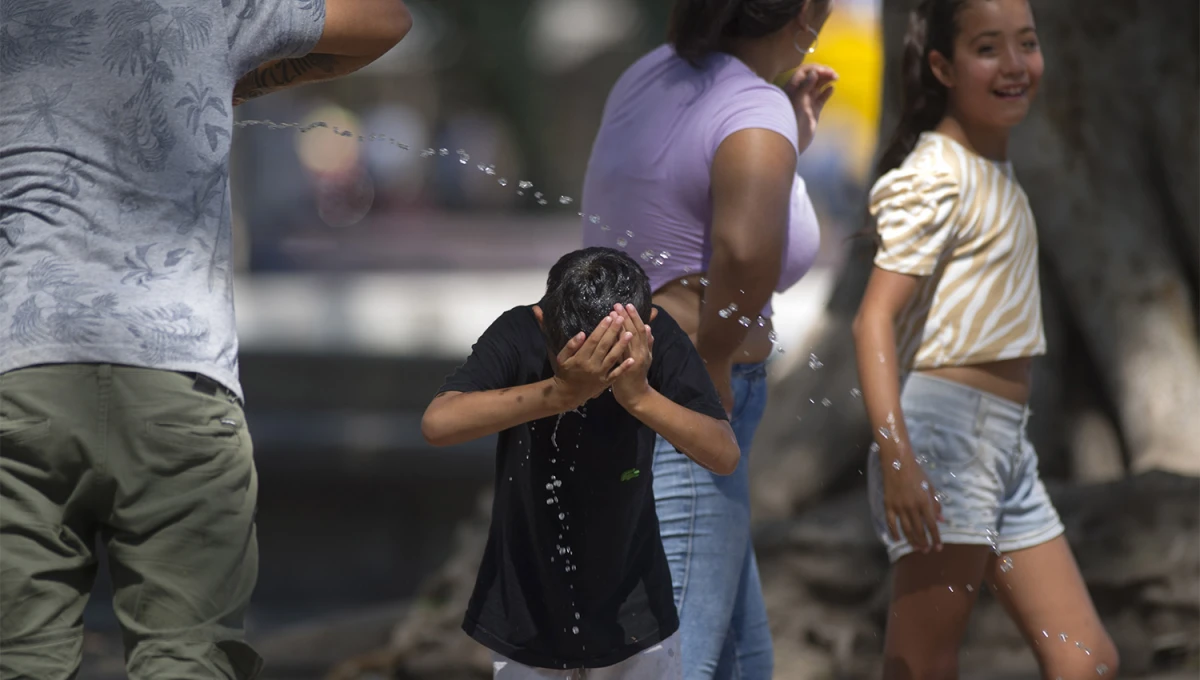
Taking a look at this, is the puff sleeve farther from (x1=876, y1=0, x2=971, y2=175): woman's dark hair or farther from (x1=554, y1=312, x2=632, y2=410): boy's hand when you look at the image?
(x1=554, y1=312, x2=632, y2=410): boy's hand

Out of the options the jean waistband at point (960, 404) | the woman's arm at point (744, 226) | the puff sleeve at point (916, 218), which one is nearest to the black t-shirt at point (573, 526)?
the woman's arm at point (744, 226)

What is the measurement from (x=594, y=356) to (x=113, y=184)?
78cm

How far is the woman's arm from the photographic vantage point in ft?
9.22

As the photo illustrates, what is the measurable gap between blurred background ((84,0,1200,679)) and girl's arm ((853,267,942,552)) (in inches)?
30.0

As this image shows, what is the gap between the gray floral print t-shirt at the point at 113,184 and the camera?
88.5 inches

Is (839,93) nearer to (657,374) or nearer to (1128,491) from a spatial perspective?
(1128,491)

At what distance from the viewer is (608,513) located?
101 inches

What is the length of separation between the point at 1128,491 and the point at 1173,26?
1782mm

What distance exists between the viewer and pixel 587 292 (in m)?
2.45

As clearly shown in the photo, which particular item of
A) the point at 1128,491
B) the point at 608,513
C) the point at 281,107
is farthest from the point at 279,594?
the point at 281,107

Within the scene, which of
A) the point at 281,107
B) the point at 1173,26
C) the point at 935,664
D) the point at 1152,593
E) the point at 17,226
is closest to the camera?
the point at 17,226

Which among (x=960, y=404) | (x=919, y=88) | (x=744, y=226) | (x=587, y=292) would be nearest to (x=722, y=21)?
(x=744, y=226)

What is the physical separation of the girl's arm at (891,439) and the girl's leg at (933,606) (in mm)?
149

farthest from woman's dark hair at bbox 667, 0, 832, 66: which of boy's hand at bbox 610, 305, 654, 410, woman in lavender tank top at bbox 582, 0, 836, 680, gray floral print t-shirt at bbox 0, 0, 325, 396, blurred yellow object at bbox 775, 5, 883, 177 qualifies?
blurred yellow object at bbox 775, 5, 883, 177
